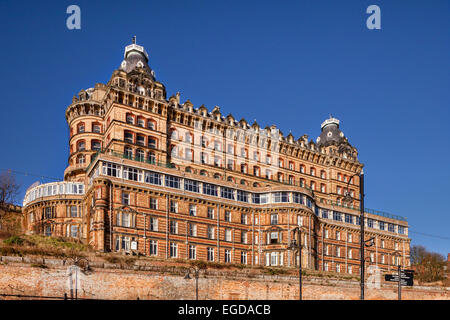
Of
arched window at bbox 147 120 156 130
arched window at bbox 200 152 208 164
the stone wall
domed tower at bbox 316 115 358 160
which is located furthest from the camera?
domed tower at bbox 316 115 358 160

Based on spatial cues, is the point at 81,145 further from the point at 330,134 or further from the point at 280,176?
the point at 330,134

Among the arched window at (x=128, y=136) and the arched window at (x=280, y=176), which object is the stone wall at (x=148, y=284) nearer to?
the arched window at (x=128, y=136)

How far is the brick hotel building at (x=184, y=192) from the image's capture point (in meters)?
65.9

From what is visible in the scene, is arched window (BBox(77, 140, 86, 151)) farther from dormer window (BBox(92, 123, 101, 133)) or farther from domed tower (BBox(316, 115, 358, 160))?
domed tower (BBox(316, 115, 358, 160))

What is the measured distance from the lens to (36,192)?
78.6m

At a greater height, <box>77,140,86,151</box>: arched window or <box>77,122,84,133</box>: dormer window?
<box>77,122,84,133</box>: dormer window

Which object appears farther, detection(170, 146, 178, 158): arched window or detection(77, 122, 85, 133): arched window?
detection(77, 122, 85, 133): arched window

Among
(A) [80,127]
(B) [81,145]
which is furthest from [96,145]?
(A) [80,127]

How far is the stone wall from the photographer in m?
39.8

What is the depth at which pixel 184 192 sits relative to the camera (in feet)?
233

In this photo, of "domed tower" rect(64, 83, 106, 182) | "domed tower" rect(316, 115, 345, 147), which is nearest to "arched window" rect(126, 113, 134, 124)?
"domed tower" rect(64, 83, 106, 182)

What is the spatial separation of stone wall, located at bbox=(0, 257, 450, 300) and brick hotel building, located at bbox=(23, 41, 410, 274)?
15317mm

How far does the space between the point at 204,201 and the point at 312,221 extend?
18591 mm

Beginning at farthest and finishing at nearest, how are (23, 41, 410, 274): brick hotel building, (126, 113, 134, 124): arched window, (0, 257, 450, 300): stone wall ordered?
(126, 113, 134, 124): arched window < (23, 41, 410, 274): brick hotel building < (0, 257, 450, 300): stone wall
